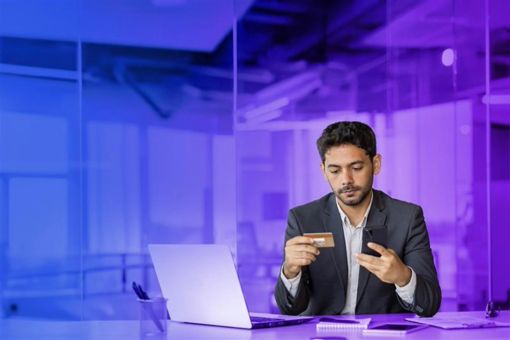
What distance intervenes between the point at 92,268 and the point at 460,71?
2975mm

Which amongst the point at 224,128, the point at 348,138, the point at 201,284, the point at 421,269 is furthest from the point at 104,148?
the point at 201,284

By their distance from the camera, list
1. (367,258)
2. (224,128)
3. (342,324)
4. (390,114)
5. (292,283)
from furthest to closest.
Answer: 1. (390,114)
2. (224,128)
3. (292,283)
4. (367,258)
5. (342,324)

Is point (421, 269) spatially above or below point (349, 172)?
below

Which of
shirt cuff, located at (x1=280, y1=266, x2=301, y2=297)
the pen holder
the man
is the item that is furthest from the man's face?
the pen holder

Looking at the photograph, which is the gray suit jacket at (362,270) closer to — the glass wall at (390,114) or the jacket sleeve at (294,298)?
the jacket sleeve at (294,298)

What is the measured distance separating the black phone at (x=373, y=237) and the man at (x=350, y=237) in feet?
1.03

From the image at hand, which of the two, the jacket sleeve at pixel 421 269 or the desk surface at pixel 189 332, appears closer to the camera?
the desk surface at pixel 189 332

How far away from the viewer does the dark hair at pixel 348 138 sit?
121 inches

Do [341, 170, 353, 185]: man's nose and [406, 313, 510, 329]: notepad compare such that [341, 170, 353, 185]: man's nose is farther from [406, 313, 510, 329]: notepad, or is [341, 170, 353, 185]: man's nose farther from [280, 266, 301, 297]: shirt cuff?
[406, 313, 510, 329]: notepad

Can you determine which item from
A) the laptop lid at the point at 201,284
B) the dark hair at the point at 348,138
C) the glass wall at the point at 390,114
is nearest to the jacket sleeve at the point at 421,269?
the dark hair at the point at 348,138

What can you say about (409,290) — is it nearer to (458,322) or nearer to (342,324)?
(458,322)

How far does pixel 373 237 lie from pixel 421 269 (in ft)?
1.40

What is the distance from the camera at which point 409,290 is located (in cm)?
273

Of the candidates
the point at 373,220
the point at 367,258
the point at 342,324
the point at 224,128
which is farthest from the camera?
the point at 224,128
